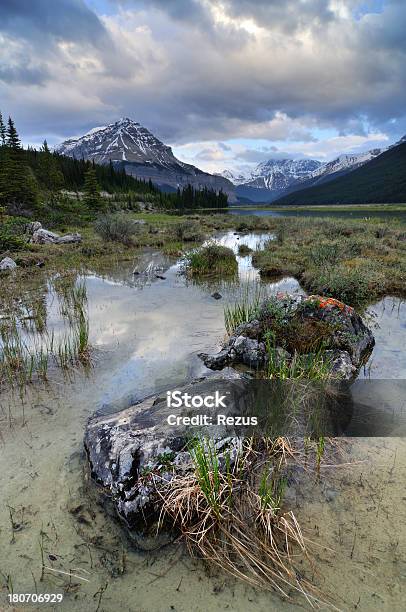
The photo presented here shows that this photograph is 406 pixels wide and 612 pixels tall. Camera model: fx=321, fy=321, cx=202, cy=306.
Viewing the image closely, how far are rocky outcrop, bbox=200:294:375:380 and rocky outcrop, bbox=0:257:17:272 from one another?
15542 millimetres

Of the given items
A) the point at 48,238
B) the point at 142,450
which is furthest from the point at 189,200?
the point at 142,450

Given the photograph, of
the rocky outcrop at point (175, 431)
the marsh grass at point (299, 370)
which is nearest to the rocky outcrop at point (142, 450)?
the rocky outcrop at point (175, 431)

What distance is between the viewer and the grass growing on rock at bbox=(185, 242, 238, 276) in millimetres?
19250

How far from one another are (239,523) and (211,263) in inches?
690

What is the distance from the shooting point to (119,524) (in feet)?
12.3

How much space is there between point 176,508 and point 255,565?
3.24 feet

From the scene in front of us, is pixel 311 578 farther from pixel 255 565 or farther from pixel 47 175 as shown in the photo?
pixel 47 175

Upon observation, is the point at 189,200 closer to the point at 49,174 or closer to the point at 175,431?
the point at 49,174

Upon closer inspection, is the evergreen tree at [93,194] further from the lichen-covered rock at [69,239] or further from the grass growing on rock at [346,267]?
the grass growing on rock at [346,267]

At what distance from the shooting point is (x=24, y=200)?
43375 mm

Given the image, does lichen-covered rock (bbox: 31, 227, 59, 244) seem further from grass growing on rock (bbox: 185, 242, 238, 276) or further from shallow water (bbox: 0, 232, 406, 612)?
shallow water (bbox: 0, 232, 406, 612)

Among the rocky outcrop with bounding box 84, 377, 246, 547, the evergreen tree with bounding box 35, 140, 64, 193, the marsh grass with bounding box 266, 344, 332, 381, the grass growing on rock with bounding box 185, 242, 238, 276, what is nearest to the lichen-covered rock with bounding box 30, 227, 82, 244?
the grass growing on rock with bounding box 185, 242, 238, 276

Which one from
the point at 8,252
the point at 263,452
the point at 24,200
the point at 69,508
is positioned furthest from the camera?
the point at 24,200

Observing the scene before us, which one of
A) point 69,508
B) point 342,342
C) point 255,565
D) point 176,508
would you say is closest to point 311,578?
point 255,565
